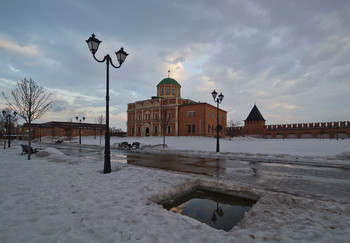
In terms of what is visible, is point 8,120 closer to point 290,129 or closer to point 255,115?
point 255,115

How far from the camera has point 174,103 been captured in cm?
4834

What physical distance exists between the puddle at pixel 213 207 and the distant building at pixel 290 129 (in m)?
56.3

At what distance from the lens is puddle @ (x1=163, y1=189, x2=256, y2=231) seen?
12.1ft

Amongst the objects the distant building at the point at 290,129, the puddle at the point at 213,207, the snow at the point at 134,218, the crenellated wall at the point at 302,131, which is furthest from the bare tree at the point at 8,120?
the crenellated wall at the point at 302,131

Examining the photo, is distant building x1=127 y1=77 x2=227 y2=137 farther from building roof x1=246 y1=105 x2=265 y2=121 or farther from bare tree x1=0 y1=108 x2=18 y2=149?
bare tree x1=0 y1=108 x2=18 y2=149

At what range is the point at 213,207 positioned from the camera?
4.36 meters

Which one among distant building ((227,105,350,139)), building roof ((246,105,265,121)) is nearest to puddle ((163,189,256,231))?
distant building ((227,105,350,139))

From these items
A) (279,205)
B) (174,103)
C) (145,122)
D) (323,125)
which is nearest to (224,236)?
(279,205)

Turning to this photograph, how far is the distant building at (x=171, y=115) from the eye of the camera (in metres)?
45.5

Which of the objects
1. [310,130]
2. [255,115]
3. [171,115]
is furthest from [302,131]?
[171,115]

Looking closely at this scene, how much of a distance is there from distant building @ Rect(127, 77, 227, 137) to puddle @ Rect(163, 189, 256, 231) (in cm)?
3712

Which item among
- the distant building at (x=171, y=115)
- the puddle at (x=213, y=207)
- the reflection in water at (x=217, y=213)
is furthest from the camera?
the distant building at (x=171, y=115)

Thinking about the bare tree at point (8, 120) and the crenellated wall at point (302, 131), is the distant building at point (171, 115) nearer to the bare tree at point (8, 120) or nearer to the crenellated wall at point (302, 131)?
the crenellated wall at point (302, 131)

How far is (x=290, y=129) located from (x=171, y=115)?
131 feet
